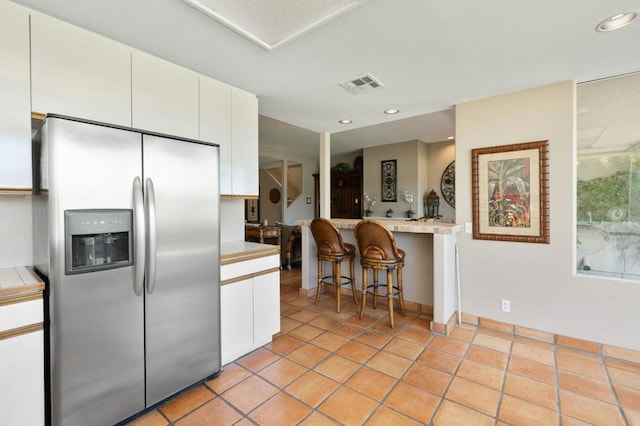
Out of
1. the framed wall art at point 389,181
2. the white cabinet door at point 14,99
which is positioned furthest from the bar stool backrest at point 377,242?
the framed wall art at point 389,181

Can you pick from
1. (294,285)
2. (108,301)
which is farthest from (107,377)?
(294,285)

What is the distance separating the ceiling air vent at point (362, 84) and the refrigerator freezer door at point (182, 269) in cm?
136

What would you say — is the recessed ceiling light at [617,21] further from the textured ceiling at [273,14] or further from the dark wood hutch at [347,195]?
the dark wood hutch at [347,195]

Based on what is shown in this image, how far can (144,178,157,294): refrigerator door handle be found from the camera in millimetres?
1652

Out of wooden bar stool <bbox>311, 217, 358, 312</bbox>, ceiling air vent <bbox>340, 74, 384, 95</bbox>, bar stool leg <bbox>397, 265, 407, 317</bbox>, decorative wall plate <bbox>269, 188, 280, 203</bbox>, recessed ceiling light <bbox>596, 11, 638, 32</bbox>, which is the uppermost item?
ceiling air vent <bbox>340, 74, 384, 95</bbox>

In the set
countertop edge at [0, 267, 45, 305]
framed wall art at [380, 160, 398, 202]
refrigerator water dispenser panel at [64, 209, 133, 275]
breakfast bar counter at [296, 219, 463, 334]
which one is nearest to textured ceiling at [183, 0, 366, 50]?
refrigerator water dispenser panel at [64, 209, 133, 275]

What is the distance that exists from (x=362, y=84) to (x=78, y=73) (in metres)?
2.08

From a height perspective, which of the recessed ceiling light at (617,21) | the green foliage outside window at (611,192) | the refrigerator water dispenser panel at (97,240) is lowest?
the refrigerator water dispenser panel at (97,240)

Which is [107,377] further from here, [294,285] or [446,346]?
[294,285]

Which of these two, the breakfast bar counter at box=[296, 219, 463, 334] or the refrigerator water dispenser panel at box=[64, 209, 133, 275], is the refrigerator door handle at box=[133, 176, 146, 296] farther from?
the breakfast bar counter at box=[296, 219, 463, 334]

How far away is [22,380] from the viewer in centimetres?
135

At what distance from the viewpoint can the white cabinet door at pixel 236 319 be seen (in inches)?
86.8

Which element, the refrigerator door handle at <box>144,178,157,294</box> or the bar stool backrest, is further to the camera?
the bar stool backrest

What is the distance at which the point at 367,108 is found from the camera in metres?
3.30
